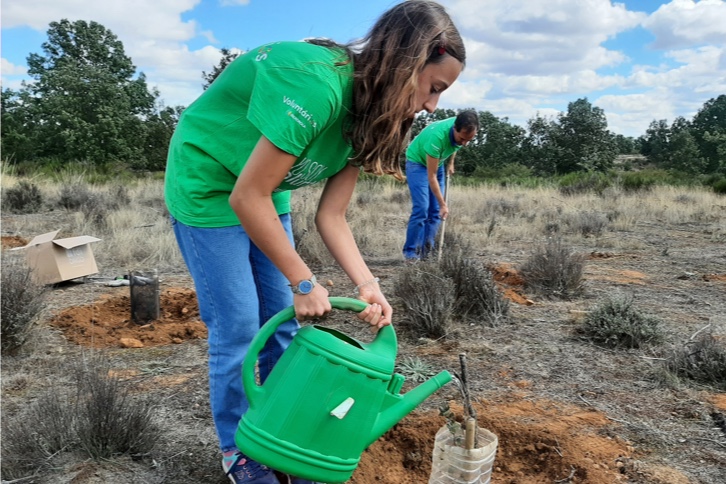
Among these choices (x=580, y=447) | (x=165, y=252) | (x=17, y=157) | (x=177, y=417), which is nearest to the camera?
(x=580, y=447)

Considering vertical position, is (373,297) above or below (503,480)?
above

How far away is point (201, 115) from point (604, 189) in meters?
15.4

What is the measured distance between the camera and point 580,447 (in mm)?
Result: 2350

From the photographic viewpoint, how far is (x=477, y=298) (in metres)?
4.10

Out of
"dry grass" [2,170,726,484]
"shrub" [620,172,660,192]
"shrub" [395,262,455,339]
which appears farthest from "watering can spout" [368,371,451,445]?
"shrub" [620,172,660,192]

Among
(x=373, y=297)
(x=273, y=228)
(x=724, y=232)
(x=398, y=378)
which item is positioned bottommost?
(x=724, y=232)

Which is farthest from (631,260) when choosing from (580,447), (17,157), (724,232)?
(17,157)

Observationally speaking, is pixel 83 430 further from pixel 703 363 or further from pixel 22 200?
pixel 22 200

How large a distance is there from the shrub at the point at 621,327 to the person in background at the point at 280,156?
2.41m

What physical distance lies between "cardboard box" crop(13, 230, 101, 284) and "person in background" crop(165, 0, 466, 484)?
355 cm

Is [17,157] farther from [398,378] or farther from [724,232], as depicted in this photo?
[398,378]

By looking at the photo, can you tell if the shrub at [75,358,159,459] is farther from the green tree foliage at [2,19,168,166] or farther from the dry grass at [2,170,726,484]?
the green tree foliage at [2,19,168,166]

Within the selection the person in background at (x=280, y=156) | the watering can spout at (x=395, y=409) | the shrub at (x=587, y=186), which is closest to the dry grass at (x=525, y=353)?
the person in background at (x=280, y=156)

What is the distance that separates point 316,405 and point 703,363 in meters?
2.58
